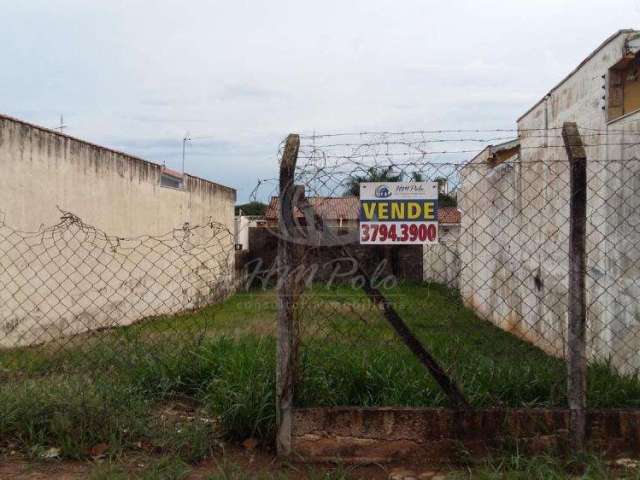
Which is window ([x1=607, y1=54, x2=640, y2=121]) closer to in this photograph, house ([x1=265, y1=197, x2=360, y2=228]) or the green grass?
the green grass

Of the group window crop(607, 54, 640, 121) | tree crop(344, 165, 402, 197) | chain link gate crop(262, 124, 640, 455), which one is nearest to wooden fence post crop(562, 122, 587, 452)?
chain link gate crop(262, 124, 640, 455)

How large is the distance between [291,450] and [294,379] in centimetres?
37

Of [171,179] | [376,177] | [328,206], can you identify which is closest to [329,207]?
[328,206]

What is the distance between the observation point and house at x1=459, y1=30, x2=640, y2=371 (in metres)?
4.88

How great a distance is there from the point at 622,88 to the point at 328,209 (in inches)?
144

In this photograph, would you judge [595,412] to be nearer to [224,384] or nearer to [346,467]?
[346,467]

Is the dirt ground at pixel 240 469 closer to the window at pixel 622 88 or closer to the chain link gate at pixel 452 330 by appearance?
the chain link gate at pixel 452 330

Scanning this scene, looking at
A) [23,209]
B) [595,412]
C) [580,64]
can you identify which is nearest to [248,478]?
[595,412]

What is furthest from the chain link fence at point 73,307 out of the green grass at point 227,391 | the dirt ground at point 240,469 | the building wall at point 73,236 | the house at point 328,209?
the dirt ground at point 240,469

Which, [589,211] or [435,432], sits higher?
[589,211]

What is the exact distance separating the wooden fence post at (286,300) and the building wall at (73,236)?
2.35m

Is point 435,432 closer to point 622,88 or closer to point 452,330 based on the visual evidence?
point 452,330

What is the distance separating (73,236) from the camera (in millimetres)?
5402

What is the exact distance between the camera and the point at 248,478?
2.98 m
